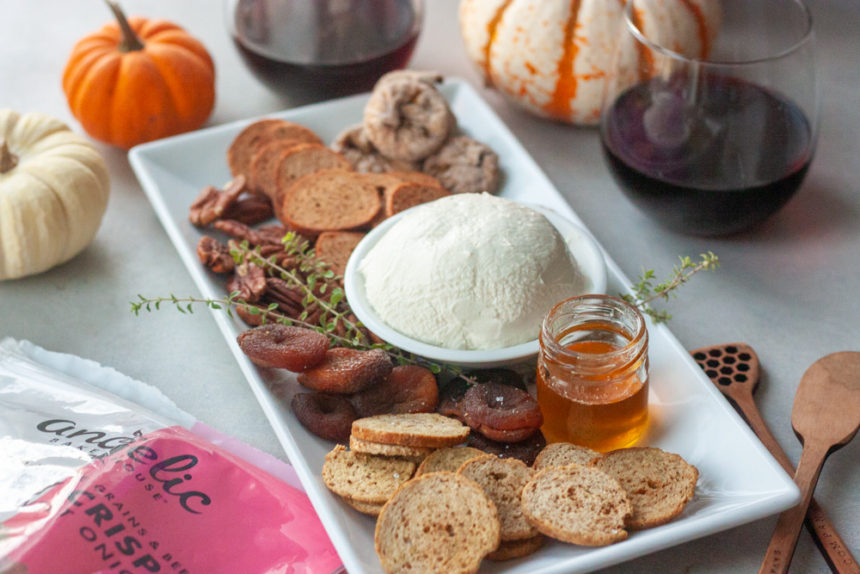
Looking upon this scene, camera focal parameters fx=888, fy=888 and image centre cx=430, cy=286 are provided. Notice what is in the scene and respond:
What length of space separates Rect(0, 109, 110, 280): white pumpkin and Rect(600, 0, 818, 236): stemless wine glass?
3.32 feet

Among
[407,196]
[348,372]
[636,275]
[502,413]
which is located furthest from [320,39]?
[502,413]

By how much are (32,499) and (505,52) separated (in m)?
1.39

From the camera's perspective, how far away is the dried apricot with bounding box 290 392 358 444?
1.32 meters

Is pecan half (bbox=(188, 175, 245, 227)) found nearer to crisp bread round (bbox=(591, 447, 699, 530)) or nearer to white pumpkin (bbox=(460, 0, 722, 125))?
white pumpkin (bbox=(460, 0, 722, 125))

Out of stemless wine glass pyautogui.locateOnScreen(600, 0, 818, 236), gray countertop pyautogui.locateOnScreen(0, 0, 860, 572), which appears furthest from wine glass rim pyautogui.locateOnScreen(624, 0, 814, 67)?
gray countertop pyautogui.locateOnScreen(0, 0, 860, 572)

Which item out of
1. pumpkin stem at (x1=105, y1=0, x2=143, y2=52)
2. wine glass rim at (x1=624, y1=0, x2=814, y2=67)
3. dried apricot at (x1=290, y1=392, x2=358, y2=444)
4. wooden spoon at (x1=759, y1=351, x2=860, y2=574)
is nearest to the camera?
wooden spoon at (x1=759, y1=351, x2=860, y2=574)

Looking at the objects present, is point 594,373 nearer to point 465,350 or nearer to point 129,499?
point 465,350

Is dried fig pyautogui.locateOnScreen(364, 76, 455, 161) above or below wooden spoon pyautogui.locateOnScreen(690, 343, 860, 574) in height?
above

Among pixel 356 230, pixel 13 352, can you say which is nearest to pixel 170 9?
pixel 356 230

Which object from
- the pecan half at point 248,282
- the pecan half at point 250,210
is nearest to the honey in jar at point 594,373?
the pecan half at point 248,282

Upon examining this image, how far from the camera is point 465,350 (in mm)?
1380

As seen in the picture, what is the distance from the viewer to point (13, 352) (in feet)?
4.76

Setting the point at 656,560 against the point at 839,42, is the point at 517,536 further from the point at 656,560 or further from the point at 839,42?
the point at 839,42

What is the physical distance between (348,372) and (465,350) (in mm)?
188
